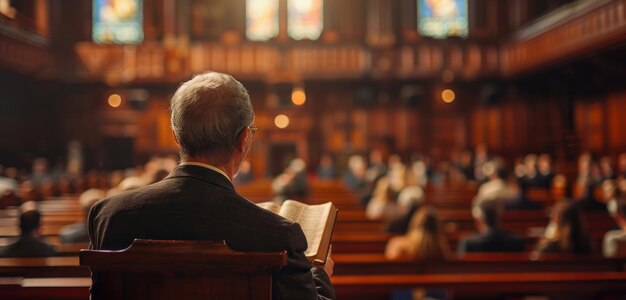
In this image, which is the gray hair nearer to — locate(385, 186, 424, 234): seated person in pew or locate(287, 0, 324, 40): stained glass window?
locate(385, 186, 424, 234): seated person in pew

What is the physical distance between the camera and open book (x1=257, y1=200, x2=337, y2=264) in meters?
1.91

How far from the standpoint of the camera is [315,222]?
2.02 meters

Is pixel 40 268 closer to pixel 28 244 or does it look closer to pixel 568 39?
pixel 28 244

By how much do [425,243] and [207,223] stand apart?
9.51 ft

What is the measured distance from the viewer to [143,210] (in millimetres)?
1781

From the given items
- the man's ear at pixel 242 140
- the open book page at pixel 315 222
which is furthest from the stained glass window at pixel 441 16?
the man's ear at pixel 242 140

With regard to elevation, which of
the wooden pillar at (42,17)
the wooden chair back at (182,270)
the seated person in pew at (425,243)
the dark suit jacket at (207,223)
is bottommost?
the seated person in pew at (425,243)

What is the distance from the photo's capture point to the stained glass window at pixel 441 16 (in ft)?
64.4

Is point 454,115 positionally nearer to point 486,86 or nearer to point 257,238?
point 486,86

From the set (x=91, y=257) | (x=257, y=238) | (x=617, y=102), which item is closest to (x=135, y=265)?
(x=91, y=257)

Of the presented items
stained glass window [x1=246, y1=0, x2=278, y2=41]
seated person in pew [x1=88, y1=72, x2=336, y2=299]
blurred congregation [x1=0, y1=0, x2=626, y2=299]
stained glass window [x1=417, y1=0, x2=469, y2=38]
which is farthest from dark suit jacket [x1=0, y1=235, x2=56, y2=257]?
stained glass window [x1=417, y1=0, x2=469, y2=38]

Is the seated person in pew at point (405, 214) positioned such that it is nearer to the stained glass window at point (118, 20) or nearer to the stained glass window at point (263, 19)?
the stained glass window at point (263, 19)

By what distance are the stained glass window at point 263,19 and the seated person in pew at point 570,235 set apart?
15.6 meters

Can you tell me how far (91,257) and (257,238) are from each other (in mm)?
415
